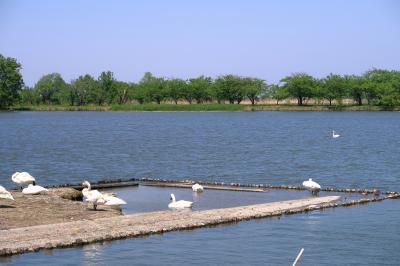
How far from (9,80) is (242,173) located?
360 ft

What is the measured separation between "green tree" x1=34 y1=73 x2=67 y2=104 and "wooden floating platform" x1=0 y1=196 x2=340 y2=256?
136m

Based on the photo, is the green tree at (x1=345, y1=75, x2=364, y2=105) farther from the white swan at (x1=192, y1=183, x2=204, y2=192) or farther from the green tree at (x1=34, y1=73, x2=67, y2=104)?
the white swan at (x1=192, y1=183, x2=204, y2=192)

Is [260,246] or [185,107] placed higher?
[185,107]

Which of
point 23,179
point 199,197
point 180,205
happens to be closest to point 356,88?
point 199,197

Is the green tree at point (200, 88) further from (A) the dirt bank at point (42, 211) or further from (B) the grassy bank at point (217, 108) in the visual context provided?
(A) the dirt bank at point (42, 211)

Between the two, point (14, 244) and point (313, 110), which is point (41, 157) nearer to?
point (14, 244)

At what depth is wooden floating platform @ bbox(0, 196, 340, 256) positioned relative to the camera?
16.0 m

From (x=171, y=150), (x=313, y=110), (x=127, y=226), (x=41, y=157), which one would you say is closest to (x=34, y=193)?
(x=127, y=226)

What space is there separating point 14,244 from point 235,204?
29.1ft

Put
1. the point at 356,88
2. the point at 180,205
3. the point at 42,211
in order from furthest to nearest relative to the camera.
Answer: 1. the point at 356,88
2. the point at 180,205
3. the point at 42,211

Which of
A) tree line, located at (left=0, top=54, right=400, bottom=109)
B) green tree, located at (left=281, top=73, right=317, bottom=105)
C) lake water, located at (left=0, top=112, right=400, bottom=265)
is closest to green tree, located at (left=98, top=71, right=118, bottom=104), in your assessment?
tree line, located at (left=0, top=54, right=400, bottom=109)

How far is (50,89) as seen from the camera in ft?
516

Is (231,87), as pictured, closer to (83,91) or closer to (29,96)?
(83,91)

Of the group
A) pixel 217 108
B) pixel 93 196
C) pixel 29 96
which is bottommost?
pixel 93 196
